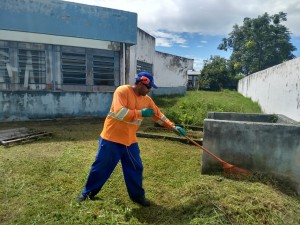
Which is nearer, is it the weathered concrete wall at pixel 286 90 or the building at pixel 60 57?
the weathered concrete wall at pixel 286 90

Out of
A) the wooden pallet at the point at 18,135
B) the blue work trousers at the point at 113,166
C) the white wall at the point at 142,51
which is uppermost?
the white wall at the point at 142,51

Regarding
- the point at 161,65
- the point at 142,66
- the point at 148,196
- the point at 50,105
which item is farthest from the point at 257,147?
the point at 161,65

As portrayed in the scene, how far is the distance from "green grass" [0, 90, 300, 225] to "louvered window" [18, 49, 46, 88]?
4.39m

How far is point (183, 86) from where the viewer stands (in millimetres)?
21578

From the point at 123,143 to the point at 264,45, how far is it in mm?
38334

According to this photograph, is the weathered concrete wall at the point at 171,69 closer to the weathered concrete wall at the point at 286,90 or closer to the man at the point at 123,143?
the weathered concrete wall at the point at 286,90

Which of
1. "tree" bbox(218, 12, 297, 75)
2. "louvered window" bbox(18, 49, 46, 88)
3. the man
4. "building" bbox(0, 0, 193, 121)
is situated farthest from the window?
"tree" bbox(218, 12, 297, 75)

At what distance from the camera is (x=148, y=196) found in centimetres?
362

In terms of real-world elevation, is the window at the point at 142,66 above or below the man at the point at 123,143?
above

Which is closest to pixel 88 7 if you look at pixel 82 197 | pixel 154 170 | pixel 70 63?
pixel 70 63

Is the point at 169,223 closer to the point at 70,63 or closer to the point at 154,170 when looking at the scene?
the point at 154,170

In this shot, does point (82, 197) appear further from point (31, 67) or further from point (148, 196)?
point (31, 67)

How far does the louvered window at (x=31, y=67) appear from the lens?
29.2ft

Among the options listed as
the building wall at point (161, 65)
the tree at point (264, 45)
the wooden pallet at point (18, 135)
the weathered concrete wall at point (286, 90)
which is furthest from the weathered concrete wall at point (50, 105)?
the tree at point (264, 45)
